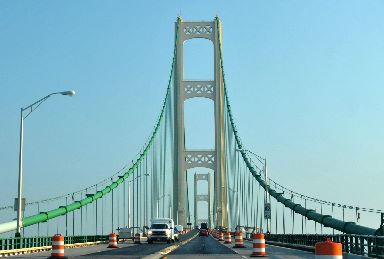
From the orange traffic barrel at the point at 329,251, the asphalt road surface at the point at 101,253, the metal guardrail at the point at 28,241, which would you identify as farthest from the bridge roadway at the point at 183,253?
the orange traffic barrel at the point at 329,251

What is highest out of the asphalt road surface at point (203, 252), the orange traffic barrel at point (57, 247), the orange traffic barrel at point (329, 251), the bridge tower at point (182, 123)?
the bridge tower at point (182, 123)

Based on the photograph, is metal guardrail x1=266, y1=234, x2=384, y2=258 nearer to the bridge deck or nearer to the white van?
the bridge deck

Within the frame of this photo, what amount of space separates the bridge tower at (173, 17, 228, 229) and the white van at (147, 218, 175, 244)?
26.6 meters

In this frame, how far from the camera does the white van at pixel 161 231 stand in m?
69.8

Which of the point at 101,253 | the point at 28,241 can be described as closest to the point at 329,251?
the point at 101,253

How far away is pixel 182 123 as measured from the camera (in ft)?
330

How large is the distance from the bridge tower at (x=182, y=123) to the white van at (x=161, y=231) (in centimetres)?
2663

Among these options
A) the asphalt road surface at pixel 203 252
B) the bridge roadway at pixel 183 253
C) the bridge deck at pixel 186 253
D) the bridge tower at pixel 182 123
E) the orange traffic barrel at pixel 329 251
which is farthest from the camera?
the bridge tower at pixel 182 123

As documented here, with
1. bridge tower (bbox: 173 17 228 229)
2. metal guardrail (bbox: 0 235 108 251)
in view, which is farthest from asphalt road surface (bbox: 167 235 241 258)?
bridge tower (bbox: 173 17 228 229)

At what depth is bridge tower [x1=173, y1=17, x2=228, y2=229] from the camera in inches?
3981

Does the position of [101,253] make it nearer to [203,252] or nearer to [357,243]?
[203,252]

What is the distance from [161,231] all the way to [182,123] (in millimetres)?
31846

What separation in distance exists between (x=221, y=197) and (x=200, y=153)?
6261 mm

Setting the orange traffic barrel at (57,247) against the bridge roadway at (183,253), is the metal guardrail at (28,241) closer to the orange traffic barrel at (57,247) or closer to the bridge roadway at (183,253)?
the bridge roadway at (183,253)
